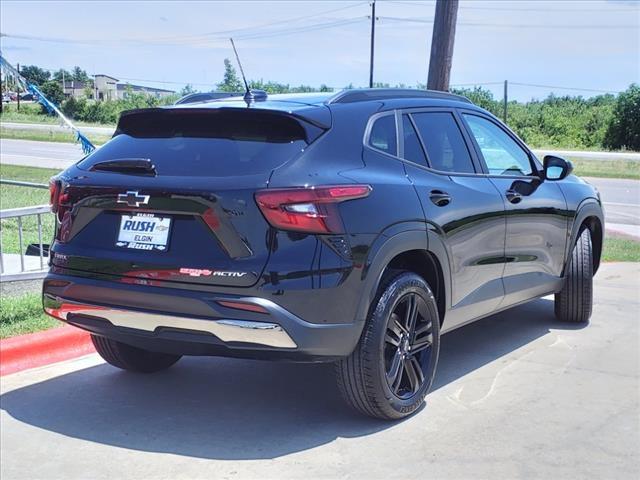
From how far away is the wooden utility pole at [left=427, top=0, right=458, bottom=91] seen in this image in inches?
394

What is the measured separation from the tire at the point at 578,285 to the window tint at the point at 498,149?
39.5 inches

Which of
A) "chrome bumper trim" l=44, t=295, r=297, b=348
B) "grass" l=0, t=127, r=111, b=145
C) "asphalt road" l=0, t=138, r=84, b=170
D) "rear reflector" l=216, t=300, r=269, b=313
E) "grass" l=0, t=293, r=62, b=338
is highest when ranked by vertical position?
"rear reflector" l=216, t=300, r=269, b=313

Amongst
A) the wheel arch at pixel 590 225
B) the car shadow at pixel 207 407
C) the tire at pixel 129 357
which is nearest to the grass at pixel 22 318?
the car shadow at pixel 207 407

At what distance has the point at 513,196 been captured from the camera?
17.5 ft

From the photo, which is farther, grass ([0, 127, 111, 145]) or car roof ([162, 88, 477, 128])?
grass ([0, 127, 111, 145])

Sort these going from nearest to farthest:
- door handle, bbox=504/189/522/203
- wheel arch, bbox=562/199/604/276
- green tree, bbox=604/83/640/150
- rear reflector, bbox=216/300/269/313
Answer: rear reflector, bbox=216/300/269/313 < door handle, bbox=504/189/522/203 < wheel arch, bbox=562/199/604/276 < green tree, bbox=604/83/640/150

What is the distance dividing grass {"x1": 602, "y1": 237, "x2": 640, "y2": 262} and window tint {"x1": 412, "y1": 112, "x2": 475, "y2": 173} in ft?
17.5

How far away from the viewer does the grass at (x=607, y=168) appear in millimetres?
25219

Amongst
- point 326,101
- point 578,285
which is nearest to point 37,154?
point 578,285

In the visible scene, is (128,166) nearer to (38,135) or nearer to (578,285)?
(578,285)

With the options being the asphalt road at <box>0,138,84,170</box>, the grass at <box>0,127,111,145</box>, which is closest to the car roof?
the asphalt road at <box>0,138,84,170</box>

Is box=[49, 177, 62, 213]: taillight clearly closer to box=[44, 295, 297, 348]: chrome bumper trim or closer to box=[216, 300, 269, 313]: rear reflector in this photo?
box=[44, 295, 297, 348]: chrome bumper trim

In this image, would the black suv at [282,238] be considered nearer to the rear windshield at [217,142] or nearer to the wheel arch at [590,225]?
the rear windshield at [217,142]

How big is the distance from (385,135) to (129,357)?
2.20m
